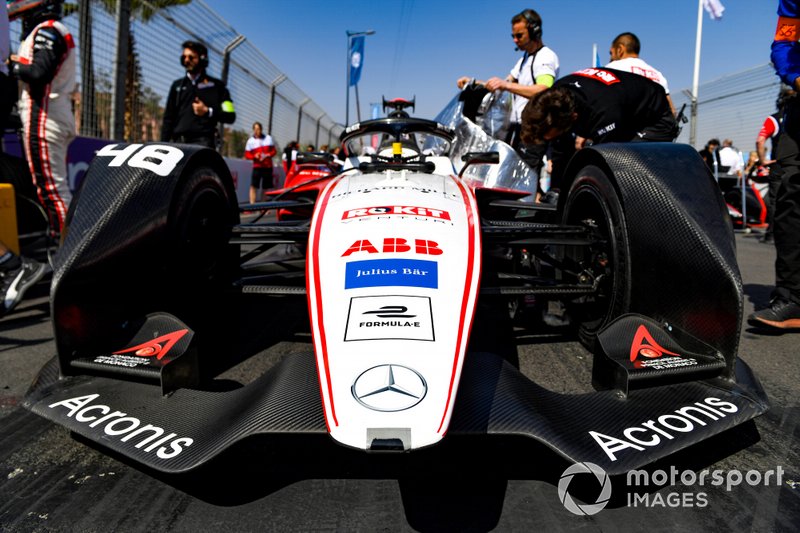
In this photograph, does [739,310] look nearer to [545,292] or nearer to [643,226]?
[643,226]

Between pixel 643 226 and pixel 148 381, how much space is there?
73.3 inches

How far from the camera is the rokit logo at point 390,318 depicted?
1.43m

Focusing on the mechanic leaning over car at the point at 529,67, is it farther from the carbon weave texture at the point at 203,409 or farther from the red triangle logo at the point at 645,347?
the carbon weave texture at the point at 203,409

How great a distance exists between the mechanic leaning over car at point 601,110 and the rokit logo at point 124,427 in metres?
2.46

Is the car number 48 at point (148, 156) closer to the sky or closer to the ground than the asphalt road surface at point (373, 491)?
closer to the sky

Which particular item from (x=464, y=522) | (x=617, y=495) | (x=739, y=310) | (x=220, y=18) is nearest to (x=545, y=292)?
(x=739, y=310)

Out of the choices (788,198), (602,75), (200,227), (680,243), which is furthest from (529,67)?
(200,227)

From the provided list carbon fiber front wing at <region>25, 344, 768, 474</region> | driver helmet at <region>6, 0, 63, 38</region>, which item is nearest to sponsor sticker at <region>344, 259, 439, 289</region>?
carbon fiber front wing at <region>25, 344, 768, 474</region>

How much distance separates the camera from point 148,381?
1.67 meters

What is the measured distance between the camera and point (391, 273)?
160cm

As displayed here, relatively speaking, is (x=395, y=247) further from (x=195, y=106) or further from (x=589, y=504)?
(x=195, y=106)

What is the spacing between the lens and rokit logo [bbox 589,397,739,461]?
4.50ft

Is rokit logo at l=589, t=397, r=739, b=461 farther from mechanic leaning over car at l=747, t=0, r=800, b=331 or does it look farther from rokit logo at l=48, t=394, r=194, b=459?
mechanic leaning over car at l=747, t=0, r=800, b=331

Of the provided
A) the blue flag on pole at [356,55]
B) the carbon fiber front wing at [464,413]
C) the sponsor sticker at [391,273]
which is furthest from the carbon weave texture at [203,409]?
the blue flag on pole at [356,55]
